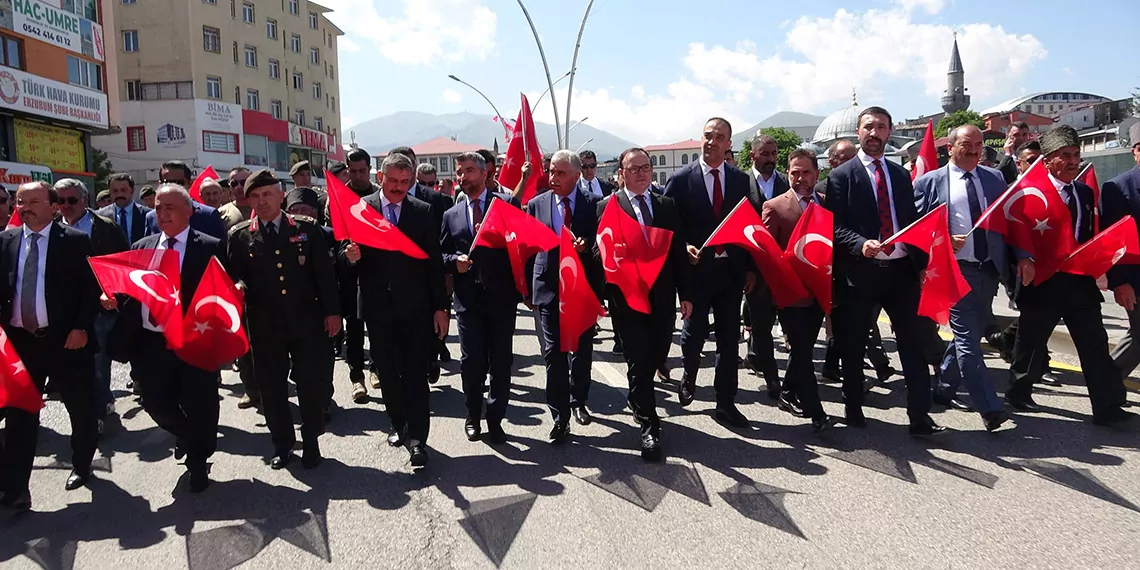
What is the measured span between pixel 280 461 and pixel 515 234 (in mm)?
2127

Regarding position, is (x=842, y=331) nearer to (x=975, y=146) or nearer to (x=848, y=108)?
(x=975, y=146)

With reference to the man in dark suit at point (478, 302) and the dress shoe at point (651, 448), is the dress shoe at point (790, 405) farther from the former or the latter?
the man in dark suit at point (478, 302)

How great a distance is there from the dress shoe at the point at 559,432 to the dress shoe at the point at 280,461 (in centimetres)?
176

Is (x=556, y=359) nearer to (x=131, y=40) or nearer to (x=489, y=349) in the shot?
(x=489, y=349)

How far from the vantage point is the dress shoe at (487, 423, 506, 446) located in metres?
5.43

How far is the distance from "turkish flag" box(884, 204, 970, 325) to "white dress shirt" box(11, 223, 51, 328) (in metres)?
5.22

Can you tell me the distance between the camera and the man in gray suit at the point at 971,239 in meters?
5.25

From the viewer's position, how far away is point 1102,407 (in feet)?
17.2

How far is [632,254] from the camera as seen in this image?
5.12 meters

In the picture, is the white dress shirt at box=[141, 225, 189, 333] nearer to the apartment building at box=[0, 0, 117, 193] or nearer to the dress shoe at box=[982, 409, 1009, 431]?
the dress shoe at box=[982, 409, 1009, 431]

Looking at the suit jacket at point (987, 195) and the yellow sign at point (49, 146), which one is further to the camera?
the yellow sign at point (49, 146)

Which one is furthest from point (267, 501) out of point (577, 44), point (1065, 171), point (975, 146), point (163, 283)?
point (577, 44)

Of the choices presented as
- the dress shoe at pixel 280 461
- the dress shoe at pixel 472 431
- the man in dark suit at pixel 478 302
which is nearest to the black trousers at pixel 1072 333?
the man in dark suit at pixel 478 302

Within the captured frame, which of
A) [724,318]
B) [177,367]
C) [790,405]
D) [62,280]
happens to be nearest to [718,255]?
[724,318]
